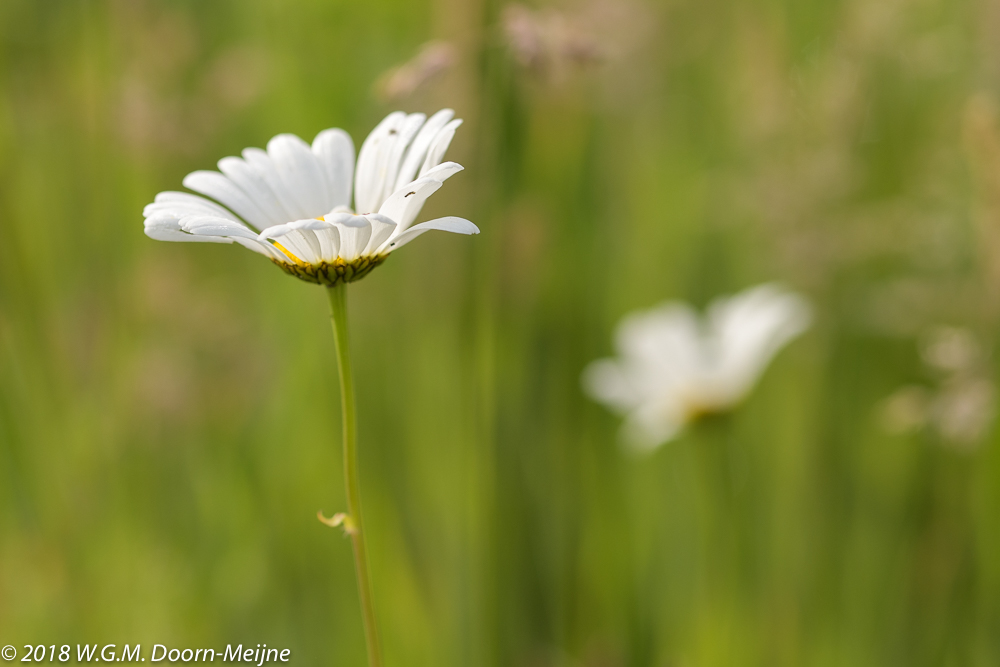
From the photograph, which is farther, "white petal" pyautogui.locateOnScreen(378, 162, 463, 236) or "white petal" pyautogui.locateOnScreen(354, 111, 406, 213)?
"white petal" pyautogui.locateOnScreen(354, 111, 406, 213)

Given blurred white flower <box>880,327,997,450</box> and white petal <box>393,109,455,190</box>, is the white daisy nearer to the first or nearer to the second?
white petal <box>393,109,455,190</box>

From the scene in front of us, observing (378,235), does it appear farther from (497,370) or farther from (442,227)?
(497,370)

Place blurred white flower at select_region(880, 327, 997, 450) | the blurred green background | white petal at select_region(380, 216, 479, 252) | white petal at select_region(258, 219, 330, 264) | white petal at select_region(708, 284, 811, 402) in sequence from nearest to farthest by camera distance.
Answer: white petal at select_region(380, 216, 479, 252) < white petal at select_region(258, 219, 330, 264) < blurred white flower at select_region(880, 327, 997, 450) < the blurred green background < white petal at select_region(708, 284, 811, 402)

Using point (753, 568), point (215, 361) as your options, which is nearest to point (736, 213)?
point (753, 568)

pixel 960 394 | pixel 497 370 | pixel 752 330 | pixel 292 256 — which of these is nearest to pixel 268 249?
pixel 292 256

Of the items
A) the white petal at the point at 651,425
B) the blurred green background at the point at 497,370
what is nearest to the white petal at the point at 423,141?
the blurred green background at the point at 497,370

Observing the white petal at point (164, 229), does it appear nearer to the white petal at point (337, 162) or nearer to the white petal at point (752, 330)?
the white petal at point (337, 162)

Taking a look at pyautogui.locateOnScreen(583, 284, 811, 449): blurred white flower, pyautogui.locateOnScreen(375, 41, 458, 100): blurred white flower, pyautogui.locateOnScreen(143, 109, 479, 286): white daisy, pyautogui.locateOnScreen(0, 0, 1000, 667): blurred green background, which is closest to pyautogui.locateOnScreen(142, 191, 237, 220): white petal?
pyautogui.locateOnScreen(143, 109, 479, 286): white daisy

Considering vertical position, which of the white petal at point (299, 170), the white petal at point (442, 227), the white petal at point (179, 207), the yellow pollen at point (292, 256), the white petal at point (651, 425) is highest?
the white petal at point (299, 170)
